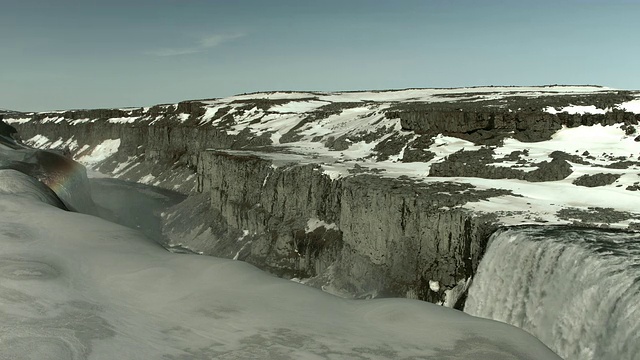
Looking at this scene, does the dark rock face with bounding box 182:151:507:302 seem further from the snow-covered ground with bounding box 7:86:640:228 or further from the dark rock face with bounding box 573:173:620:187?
the dark rock face with bounding box 573:173:620:187

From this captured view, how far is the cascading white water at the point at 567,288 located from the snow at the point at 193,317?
3.98 metres

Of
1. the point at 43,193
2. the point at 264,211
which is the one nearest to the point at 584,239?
the point at 43,193

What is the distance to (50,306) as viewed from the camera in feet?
41.2

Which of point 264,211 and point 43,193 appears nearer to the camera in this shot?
point 43,193

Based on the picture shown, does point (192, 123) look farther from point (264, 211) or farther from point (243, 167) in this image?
point (264, 211)

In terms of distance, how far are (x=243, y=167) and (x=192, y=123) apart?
45137 millimetres

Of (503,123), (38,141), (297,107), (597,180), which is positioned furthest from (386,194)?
(38,141)

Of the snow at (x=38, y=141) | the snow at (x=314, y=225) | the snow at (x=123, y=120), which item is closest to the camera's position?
the snow at (x=314, y=225)

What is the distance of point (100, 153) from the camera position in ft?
355

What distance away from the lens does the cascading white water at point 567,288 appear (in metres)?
14.4

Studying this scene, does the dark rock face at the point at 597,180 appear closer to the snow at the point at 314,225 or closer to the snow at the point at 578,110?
the snow at the point at 314,225

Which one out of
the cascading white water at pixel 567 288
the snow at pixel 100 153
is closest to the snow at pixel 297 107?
the snow at pixel 100 153

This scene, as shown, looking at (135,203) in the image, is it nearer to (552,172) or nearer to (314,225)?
(314,225)

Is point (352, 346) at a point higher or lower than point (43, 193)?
lower
